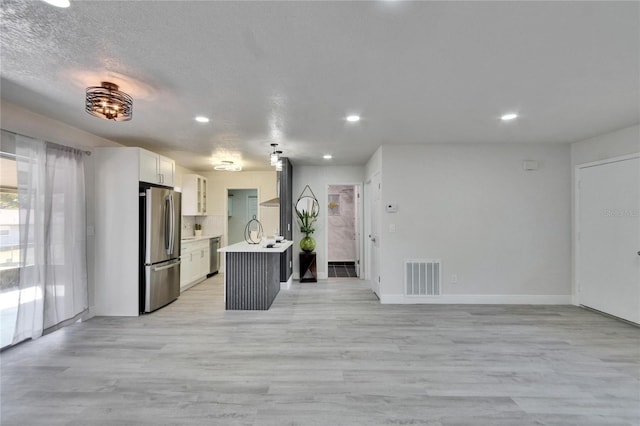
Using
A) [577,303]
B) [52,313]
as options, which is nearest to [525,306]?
[577,303]

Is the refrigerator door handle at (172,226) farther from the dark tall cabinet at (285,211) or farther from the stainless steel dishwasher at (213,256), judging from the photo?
the stainless steel dishwasher at (213,256)

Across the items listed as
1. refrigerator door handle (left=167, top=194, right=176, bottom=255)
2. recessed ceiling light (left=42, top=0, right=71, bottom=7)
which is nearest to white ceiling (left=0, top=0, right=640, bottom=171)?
recessed ceiling light (left=42, top=0, right=71, bottom=7)

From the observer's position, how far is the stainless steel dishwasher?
6480 mm

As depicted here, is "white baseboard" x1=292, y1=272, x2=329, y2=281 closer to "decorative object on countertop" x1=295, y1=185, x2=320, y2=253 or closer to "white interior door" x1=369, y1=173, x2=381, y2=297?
"decorative object on countertop" x1=295, y1=185, x2=320, y2=253

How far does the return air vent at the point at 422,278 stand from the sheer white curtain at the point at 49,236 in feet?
14.7

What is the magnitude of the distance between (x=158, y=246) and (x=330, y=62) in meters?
3.55

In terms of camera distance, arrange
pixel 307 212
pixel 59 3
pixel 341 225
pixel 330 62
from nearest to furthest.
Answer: pixel 59 3, pixel 330 62, pixel 307 212, pixel 341 225

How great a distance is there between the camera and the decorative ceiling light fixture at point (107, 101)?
2242 mm

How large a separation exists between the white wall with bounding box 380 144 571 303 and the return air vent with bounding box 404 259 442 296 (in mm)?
97

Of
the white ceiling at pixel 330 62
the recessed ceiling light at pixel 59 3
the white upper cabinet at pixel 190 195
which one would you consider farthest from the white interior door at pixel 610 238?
the white upper cabinet at pixel 190 195

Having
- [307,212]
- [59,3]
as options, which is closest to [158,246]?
[307,212]

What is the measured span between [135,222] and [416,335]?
154 inches

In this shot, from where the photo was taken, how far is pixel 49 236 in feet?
10.6

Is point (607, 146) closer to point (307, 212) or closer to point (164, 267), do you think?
point (307, 212)
